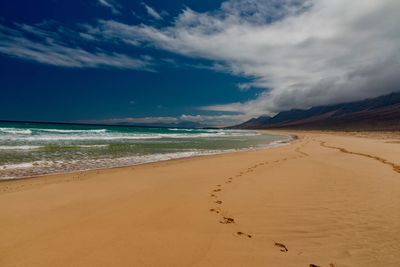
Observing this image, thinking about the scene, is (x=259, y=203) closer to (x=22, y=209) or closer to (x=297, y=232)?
(x=297, y=232)

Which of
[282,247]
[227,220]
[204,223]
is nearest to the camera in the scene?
[282,247]

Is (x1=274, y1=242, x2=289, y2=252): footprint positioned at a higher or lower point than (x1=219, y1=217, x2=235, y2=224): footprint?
higher

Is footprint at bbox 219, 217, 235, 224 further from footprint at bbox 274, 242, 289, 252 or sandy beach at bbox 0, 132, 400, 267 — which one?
footprint at bbox 274, 242, 289, 252

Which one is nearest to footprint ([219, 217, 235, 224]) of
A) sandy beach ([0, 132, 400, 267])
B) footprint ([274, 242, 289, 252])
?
sandy beach ([0, 132, 400, 267])

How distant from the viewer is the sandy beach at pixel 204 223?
3104 millimetres

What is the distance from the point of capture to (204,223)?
167 inches

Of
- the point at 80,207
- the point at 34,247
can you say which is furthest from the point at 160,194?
the point at 34,247

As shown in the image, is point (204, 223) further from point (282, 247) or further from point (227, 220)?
point (282, 247)

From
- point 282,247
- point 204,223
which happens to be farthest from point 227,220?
point 282,247

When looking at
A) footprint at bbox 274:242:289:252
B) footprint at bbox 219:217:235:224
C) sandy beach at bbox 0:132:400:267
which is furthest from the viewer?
footprint at bbox 219:217:235:224

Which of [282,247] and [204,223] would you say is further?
[204,223]

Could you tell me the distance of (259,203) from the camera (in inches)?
210

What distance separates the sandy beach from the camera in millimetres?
3104

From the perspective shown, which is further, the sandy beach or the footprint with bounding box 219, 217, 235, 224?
the footprint with bounding box 219, 217, 235, 224
